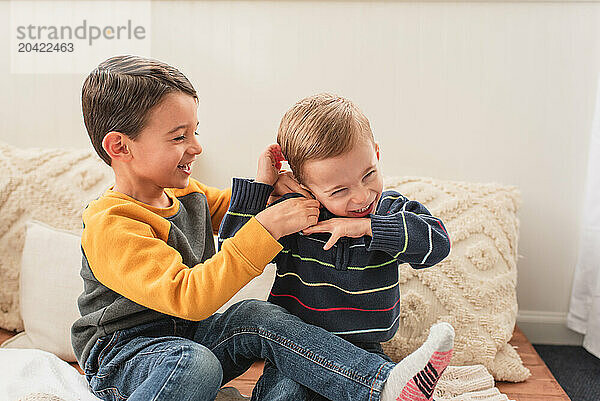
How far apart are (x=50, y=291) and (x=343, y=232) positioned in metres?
0.91

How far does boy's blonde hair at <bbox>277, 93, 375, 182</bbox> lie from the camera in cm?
118

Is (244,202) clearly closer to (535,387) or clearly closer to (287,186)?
(287,186)

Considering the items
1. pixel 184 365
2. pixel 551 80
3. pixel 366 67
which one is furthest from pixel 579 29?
pixel 184 365

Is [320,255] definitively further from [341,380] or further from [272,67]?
[272,67]

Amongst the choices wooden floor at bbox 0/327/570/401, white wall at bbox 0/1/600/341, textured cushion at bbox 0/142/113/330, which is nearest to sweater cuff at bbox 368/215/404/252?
wooden floor at bbox 0/327/570/401

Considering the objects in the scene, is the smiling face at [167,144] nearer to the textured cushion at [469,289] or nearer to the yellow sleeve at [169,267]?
the yellow sleeve at [169,267]

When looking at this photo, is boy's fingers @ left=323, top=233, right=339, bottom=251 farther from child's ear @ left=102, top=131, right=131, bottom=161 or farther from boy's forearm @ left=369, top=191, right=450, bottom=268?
child's ear @ left=102, top=131, right=131, bottom=161

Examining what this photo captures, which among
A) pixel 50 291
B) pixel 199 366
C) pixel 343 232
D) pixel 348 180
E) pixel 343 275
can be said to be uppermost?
pixel 348 180

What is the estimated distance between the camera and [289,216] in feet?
4.01

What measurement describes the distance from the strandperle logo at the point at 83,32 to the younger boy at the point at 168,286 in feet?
2.73

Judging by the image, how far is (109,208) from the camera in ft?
4.00

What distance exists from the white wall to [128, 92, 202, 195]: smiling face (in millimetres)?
764

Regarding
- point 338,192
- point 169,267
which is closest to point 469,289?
point 338,192

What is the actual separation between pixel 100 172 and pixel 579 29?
149 cm
